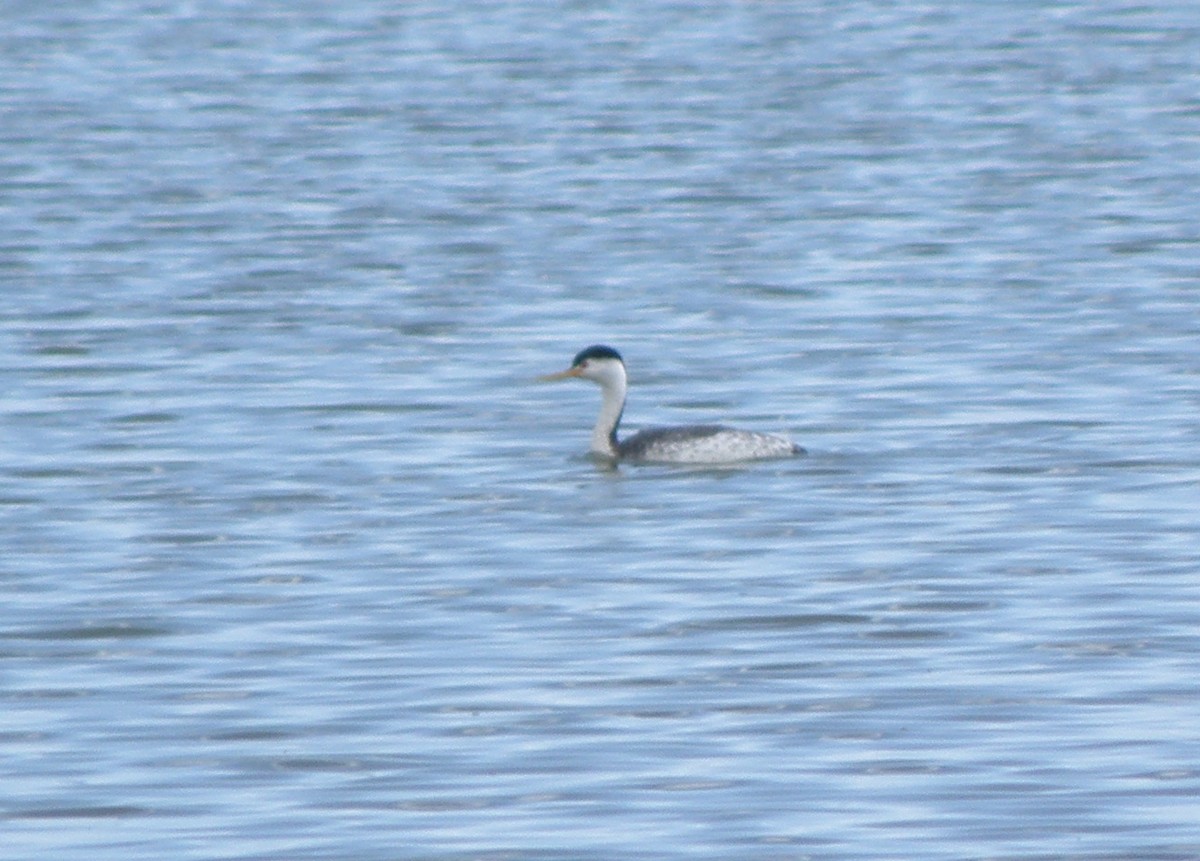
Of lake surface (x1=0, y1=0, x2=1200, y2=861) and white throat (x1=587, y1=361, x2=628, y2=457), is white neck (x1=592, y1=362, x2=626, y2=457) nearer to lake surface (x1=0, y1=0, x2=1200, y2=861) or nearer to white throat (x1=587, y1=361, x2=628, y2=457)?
white throat (x1=587, y1=361, x2=628, y2=457)

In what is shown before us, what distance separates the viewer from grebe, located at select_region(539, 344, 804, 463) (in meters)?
18.9

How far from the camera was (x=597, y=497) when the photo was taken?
59.8 feet

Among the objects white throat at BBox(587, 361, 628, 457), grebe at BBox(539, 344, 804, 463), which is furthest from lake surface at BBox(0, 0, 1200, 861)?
white throat at BBox(587, 361, 628, 457)

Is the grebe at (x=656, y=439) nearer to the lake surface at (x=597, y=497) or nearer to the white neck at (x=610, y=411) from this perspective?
the white neck at (x=610, y=411)

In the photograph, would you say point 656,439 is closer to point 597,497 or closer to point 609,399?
point 609,399

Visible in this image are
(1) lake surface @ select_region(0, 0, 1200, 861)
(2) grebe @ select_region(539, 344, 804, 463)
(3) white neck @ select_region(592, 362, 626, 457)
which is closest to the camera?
(1) lake surface @ select_region(0, 0, 1200, 861)

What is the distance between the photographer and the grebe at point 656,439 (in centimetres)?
1886

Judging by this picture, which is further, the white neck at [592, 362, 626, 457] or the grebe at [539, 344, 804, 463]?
the white neck at [592, 362, 626, 457]

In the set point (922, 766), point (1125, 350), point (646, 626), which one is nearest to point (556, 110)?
point (1125, 350)

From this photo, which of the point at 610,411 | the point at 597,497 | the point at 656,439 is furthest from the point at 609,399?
the point at 597,497

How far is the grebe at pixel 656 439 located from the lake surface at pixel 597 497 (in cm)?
18

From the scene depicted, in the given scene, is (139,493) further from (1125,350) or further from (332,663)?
(1125,350)

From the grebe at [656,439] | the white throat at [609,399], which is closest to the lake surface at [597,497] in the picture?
the grebe at [656,439]

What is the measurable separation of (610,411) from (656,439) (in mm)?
639
